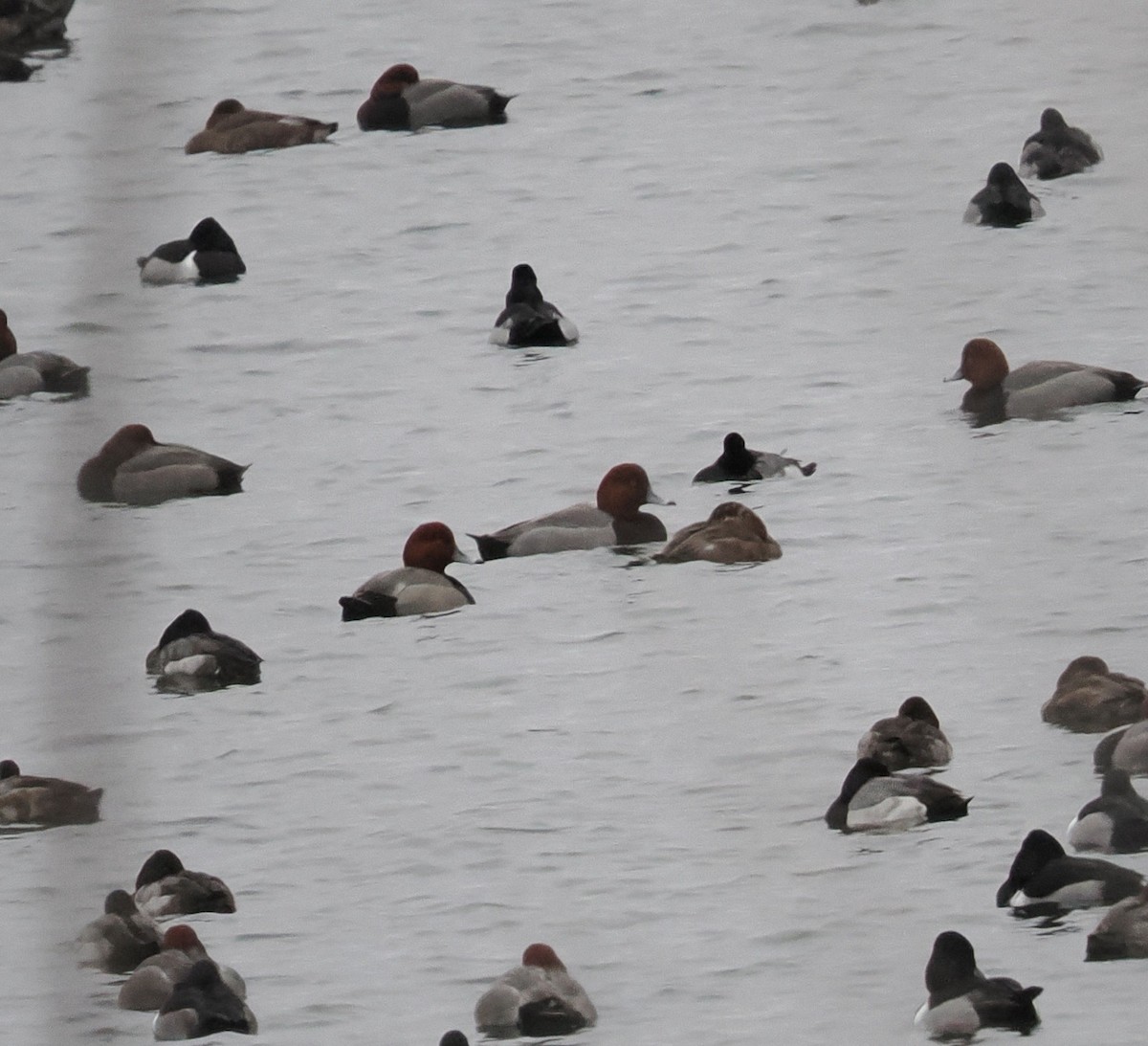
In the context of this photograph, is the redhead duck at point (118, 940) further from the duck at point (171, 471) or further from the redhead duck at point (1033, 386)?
the redhead duck at point (1033, 386)

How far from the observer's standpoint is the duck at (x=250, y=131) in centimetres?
2583

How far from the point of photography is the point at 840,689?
12.4 meters

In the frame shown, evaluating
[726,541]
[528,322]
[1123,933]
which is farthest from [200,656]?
[528,322]

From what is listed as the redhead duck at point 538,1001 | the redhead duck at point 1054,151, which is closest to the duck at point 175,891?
the redhead duck at point 538,1001

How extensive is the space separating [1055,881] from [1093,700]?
7.21ft

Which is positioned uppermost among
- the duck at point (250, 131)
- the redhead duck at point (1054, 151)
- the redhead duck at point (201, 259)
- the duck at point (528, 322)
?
the duck at point (250, 131)

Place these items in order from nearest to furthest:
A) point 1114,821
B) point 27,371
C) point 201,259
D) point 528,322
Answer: point 1114,821 → point 27,371 → point 528,322 → point 201,259

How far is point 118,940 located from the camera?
28.0 feet

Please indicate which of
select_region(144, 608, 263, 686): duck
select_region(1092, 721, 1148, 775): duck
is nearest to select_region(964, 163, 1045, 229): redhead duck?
select_region(144, 608, 263, 686): duck

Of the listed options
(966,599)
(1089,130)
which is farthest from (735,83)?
(966,599)

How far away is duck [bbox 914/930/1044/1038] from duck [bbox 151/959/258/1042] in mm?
2053

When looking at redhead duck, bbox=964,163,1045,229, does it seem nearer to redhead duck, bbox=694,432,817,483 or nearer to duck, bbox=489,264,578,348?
duck, bbox=489,264,578,348

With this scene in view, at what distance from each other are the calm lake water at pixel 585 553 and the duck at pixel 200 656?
14cm

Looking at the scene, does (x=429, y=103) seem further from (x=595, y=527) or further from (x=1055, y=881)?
(x=1055, y=881)
